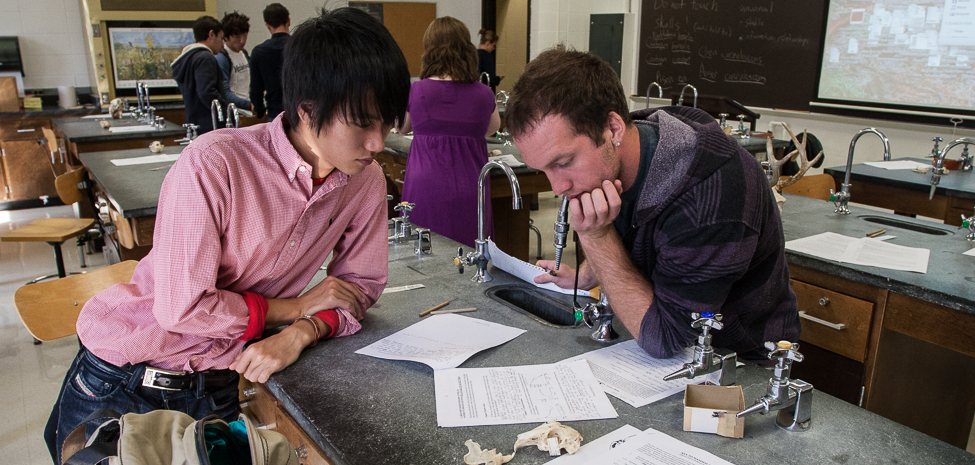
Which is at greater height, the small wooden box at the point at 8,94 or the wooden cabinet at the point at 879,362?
the small wooden box at the point at 8,94

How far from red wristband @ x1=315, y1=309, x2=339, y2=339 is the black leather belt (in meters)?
0.22

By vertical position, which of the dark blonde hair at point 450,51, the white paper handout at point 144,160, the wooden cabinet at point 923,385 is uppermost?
the dark blonde hair at point 450,51

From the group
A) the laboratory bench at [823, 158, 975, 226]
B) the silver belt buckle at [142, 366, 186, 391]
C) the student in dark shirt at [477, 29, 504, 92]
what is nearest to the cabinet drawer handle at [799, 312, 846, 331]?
the laboratory bench at [823, 158, 975, 226]

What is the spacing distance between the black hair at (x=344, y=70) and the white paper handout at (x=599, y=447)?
0.70 meters

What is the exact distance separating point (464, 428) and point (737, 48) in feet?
20.0

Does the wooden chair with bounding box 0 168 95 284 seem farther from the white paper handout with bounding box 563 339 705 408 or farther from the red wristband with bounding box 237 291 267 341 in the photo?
the white paper handout with bounding box 563 339 705 408

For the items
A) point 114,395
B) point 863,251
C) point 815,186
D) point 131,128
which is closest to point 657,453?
point 114,395

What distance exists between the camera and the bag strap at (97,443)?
89cm

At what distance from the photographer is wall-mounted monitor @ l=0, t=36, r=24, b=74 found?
6082 mm

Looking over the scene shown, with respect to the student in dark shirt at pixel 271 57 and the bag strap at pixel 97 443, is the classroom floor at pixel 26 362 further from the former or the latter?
the student in dark shirt at pixel 271 57

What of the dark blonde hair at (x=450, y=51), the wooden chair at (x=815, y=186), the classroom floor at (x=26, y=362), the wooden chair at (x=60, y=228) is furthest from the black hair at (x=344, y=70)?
the wooden chair at (x=60, y=228)

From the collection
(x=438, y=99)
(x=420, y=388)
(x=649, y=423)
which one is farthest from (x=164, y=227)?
(x=438, y=99)

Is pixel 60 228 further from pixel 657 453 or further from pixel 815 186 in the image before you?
pixel 815 186

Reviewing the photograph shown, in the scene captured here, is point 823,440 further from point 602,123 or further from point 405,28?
point 405,28
